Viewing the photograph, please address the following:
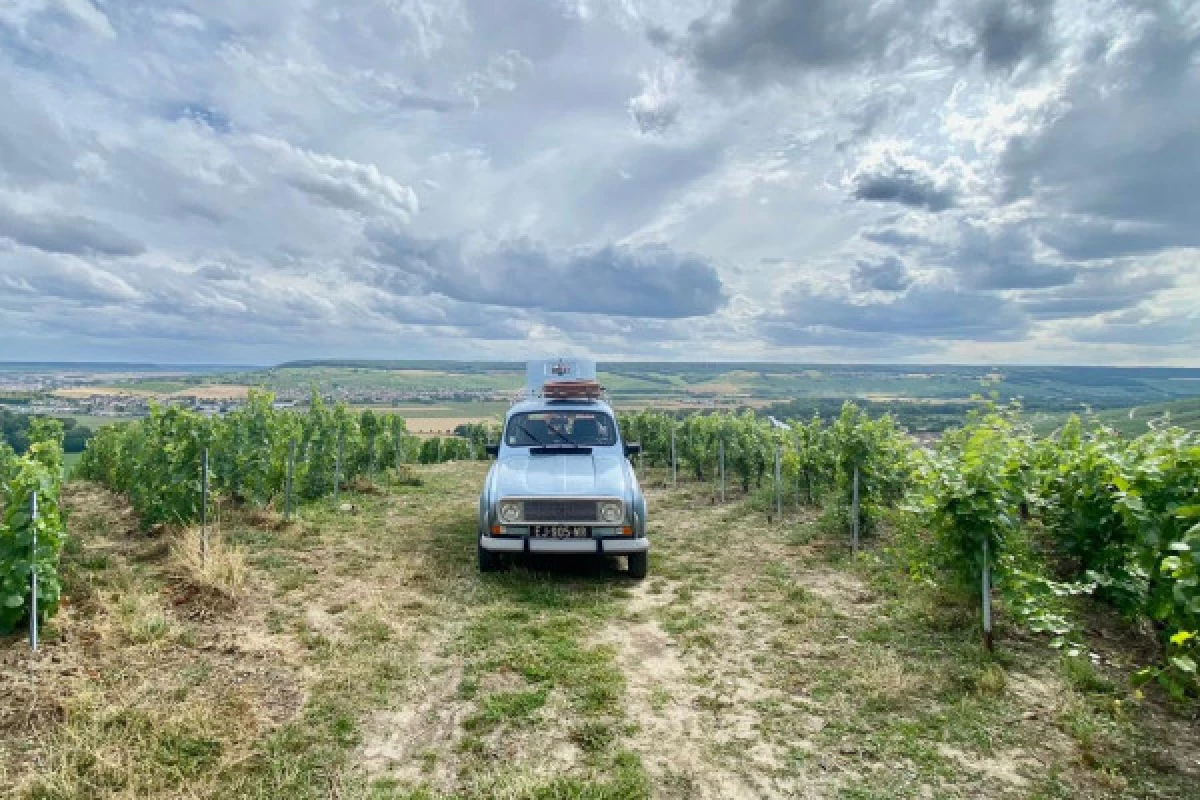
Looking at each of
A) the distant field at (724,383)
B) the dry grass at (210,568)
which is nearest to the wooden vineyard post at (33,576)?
the dry grass at (210,568)

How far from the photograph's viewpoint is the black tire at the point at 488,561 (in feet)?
24.8

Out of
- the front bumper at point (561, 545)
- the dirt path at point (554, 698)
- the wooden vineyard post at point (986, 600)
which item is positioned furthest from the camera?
the front bumper at point (561, 545)

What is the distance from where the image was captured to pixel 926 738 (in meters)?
3.99

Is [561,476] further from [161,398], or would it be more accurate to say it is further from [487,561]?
[161,398]

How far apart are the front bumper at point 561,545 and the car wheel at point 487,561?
369 mm

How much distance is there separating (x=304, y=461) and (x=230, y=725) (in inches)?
385

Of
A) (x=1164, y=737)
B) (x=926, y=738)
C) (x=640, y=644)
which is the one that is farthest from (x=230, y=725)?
(x=1164, y=737)

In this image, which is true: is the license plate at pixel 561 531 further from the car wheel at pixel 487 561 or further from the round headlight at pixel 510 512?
the car wheel at pixel 487 561

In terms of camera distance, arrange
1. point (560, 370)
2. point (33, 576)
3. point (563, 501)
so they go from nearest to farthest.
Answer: point (33, 576), point (563, 501), point (560, 370)

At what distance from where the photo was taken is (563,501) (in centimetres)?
706

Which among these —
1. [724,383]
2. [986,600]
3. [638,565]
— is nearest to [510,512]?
[638,565]

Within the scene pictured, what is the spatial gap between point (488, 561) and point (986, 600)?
5250 millimetres

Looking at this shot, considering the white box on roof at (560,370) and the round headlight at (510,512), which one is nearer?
the round headlight at (510,512)

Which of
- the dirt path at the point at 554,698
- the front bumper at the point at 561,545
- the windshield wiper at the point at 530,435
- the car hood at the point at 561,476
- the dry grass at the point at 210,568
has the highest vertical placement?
the windshield wiper at the point at 530,435
